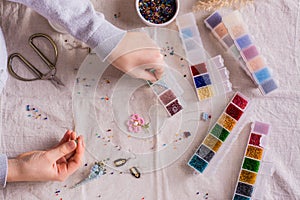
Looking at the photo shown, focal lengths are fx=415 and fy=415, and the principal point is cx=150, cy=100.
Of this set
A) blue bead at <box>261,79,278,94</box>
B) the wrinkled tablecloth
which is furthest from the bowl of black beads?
blue bead at <box>261,79,278,94</box>

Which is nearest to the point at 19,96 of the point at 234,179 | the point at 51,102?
the point at 51,102

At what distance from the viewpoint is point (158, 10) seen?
105cm

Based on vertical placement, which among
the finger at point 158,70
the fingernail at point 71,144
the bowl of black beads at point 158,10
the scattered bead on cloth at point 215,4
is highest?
the scattered bead on cloth at point 215,4

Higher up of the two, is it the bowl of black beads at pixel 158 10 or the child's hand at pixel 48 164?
the bowl of black beads at pixel 158 10

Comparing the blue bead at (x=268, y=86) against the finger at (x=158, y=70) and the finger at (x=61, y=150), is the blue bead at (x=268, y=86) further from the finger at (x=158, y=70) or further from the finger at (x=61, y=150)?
the finger at (x=61, y=150)

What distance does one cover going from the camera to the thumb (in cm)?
98

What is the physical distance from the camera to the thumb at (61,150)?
3.20ft

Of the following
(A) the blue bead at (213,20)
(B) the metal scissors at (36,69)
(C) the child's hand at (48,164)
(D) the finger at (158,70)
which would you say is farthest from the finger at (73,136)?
(A) the blue bead at (213,20)

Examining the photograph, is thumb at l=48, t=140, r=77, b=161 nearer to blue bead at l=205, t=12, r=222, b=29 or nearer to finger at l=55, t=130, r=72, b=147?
finger at l=55, t=130, r=72, b=147

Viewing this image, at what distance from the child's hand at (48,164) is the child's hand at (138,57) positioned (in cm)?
21

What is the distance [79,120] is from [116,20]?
0.27m

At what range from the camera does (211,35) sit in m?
1.08

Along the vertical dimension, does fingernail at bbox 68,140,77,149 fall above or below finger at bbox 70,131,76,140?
below

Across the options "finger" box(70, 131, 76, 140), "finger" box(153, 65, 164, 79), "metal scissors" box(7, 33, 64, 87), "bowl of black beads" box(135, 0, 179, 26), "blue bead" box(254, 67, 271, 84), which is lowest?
"finger" box(70, 131, 76, 140)
